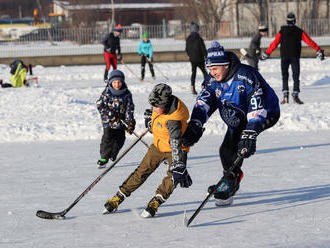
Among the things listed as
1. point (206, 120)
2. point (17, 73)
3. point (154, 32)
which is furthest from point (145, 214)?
point (154, 32)

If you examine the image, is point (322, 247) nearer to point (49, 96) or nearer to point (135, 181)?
point (135, 181)

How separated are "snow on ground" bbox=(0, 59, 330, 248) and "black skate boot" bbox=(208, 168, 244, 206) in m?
0.08

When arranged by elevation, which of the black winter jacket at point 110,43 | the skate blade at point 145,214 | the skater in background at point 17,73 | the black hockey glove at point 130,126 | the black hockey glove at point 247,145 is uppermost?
the black winter jacket at point 110,43

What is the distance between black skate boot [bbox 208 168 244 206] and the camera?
16.5ft

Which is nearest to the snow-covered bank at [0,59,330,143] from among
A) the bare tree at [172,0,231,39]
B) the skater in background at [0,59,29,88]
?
Answer: the skater in background at [0,59,29,88]

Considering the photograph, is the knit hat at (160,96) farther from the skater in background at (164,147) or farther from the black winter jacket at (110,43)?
the black winter jacket at (110,43)

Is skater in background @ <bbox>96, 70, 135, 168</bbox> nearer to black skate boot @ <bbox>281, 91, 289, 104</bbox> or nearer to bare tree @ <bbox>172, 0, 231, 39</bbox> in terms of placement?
black skate boot @ <bbox>281, 91, 289, 104</bbox>

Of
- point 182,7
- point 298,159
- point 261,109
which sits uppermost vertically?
point 182,7

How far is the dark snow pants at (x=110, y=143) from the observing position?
7062 mm

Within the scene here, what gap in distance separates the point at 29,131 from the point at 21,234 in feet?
16.3

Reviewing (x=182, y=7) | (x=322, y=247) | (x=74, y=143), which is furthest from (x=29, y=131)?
(x=182, y=7)

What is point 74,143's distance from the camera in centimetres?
869

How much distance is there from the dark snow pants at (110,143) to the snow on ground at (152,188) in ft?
0.68

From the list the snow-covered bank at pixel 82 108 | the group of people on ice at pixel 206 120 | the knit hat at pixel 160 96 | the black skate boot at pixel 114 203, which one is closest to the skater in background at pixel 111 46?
the snow-covered bank at pixel 82 108
